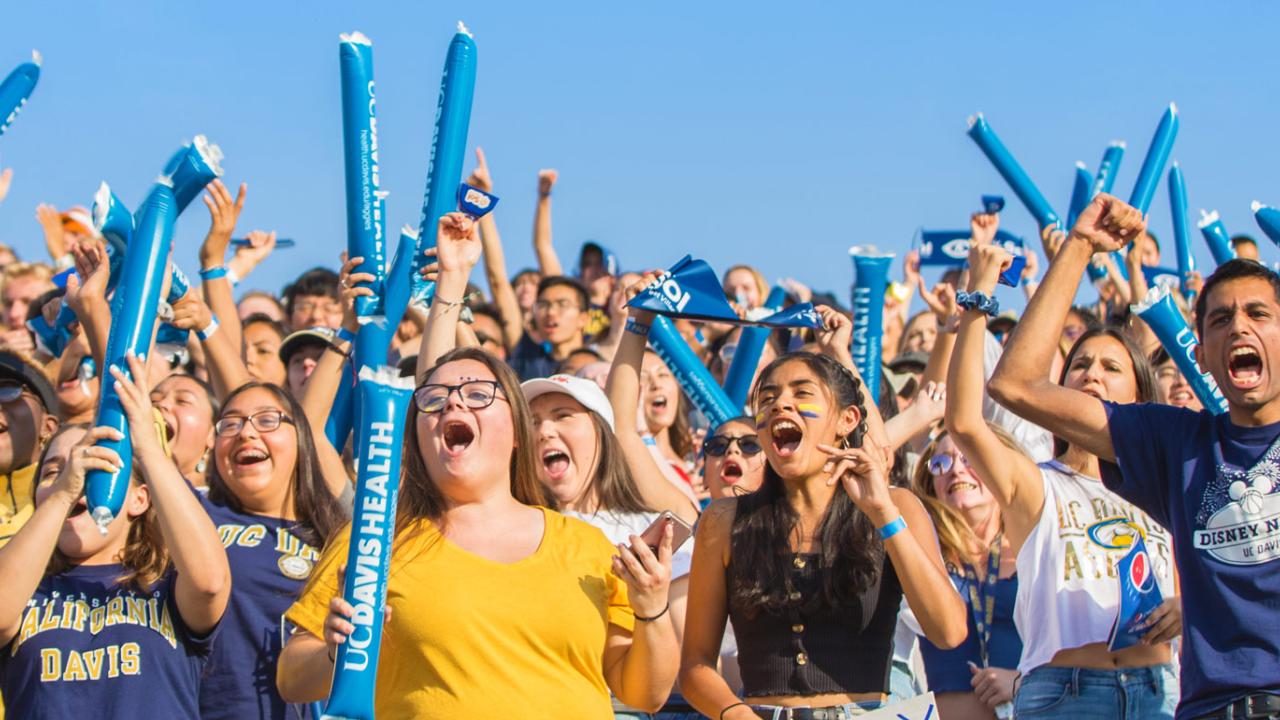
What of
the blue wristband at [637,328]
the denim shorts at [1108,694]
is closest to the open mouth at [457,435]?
the blue wristband at [637,328]

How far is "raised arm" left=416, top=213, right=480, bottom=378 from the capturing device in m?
5.00

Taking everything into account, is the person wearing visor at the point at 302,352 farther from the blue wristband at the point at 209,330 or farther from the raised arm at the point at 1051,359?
the raised arm at the point at 1051,359

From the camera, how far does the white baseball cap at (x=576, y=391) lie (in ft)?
19.3

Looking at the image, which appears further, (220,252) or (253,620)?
(220,252)

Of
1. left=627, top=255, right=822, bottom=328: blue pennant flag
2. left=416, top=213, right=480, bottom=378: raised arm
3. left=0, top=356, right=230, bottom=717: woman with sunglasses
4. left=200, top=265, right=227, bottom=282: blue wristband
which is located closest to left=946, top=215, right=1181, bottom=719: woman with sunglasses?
left=627, top=255, right=822, bottom=328: blue pennant flag

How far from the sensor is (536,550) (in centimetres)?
430

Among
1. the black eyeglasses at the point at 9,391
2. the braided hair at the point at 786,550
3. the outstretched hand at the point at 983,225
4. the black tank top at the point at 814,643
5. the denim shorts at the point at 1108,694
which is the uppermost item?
the outstretched hand at the point at 983,225

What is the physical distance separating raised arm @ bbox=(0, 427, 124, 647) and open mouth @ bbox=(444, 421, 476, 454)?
94 cm

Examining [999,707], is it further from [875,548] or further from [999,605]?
[875,548]

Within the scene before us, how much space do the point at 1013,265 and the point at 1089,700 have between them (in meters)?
1.56

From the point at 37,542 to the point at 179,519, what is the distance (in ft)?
1.39

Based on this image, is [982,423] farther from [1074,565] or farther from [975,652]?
[975,652]

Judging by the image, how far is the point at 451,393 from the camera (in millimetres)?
4449

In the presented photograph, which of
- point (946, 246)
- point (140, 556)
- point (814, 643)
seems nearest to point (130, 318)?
point (140, 556)
